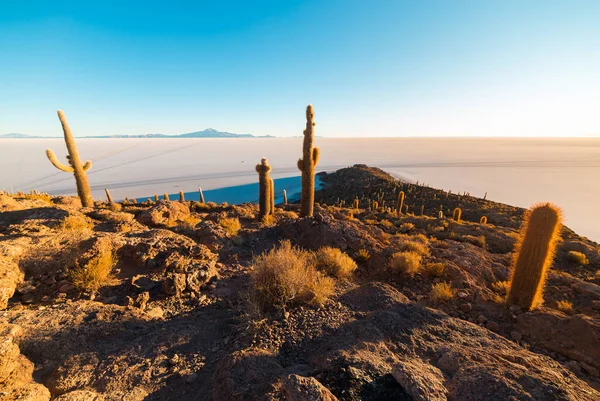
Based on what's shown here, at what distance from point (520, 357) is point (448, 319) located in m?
1.00

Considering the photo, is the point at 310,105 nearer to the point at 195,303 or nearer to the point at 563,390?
the point at 195,303

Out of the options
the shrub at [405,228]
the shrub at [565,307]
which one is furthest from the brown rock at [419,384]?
the shrub at [405,228]

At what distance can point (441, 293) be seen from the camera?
5.33m

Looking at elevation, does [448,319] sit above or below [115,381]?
below

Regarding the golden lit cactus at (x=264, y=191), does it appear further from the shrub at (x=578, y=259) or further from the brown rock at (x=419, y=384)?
the shrub at (x=578, y=259)

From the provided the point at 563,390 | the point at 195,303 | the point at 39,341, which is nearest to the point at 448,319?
the point at 563,390

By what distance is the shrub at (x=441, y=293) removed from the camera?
5305mm

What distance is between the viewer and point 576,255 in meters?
10.1

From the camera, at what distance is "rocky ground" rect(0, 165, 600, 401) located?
2564mm

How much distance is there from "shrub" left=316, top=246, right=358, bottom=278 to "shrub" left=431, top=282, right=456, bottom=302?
1807 mm

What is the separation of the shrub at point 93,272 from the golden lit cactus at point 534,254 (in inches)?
319

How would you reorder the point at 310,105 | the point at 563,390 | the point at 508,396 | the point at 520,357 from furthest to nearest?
the point at 310,105 → the point at 520,357 → the point at 563,390 → the point at 508,396

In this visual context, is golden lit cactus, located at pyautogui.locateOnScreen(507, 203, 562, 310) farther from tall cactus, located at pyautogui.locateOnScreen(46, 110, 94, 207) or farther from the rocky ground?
tall cactus, located at pyautogui.locateOnScreen(46, 110, 94, 207)

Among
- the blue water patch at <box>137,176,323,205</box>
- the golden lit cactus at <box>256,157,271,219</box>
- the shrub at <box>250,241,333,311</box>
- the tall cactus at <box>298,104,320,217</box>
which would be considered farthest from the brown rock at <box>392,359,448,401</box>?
the blue water patch at <box>137,176,323,205</box>
